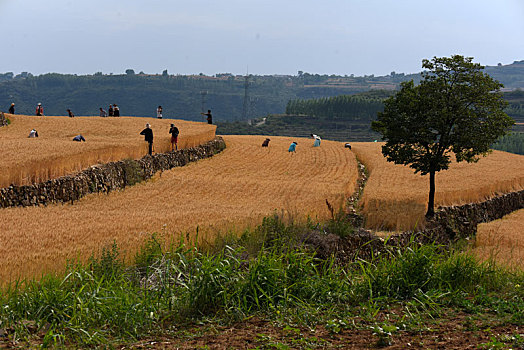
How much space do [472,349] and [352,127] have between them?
174 m

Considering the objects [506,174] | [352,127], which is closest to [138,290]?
[506,174]

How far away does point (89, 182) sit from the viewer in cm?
2383

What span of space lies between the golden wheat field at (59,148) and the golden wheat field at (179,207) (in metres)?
1.79

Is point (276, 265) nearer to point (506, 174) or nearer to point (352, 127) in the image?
point (506, 174)

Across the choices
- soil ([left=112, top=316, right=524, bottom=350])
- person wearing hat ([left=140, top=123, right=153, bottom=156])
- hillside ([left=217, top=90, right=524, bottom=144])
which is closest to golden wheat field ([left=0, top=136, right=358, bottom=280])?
person wearing hat ([left=140, top=123, right=153, bottom=156])

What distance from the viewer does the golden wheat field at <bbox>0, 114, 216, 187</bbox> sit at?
20.4m

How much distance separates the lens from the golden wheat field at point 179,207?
11461 millimetres

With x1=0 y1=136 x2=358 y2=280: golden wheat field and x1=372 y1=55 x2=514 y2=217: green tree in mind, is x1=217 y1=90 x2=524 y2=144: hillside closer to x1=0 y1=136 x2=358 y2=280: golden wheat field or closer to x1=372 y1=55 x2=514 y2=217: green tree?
x1=0 y1=136 x2=358 y2=280: golden wheat field

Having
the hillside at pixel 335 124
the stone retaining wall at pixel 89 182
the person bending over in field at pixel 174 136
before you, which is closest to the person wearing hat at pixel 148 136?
the stone retaining wall at pixel 89 182

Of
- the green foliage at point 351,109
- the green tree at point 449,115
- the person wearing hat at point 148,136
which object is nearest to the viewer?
the green tree at point 449,115

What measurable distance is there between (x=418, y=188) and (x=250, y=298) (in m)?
26.1

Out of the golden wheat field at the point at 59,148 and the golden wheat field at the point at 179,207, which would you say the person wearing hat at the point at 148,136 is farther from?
the golden wheat field at the point at 179,207

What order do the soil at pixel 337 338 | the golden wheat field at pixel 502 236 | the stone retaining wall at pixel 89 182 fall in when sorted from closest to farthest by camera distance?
the soil at pixel 337 338, the stone retaining wall at pixel 89 182, the golden wheat field at pixel 502 236

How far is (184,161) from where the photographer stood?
38.4 m
